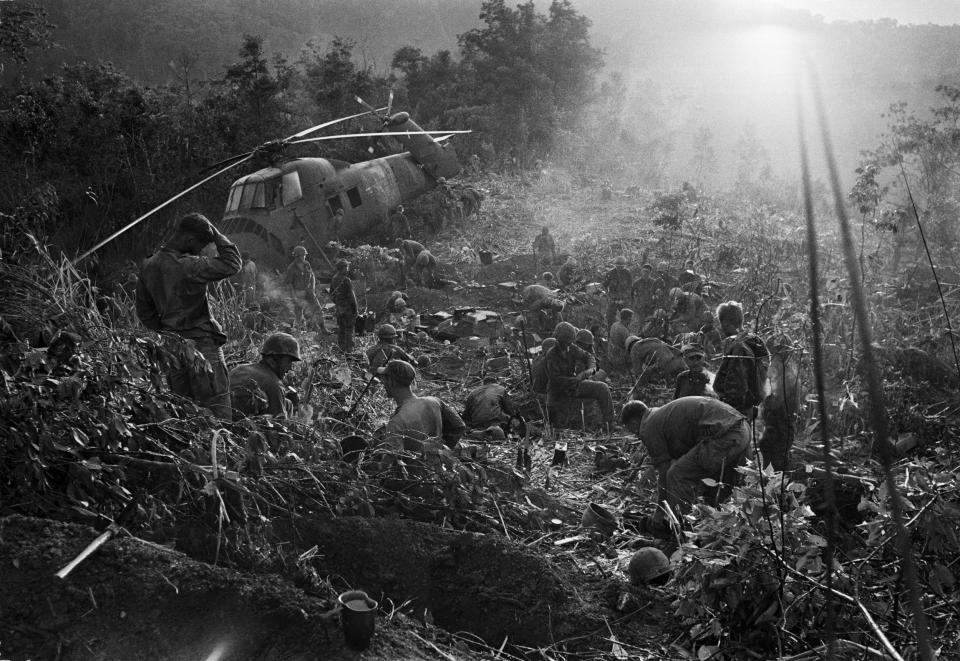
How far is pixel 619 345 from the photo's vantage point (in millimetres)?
9891

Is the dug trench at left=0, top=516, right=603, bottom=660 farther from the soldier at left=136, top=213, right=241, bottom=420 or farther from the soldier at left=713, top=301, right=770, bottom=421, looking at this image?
the soldier at left=713, top=301, right=770, bottom=421

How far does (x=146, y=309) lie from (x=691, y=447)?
3.67 meters

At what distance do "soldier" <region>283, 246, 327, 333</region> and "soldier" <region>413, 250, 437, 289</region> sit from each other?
2.64 metres

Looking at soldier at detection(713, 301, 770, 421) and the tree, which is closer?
soldier at detection(713, 301, 770, 421)

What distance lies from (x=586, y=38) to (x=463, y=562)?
1292 inches

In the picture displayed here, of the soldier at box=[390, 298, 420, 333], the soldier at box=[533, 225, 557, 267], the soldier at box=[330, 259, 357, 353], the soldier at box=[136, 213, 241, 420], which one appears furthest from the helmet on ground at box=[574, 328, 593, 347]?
the soldier at box=[533, 225, 557, 267]

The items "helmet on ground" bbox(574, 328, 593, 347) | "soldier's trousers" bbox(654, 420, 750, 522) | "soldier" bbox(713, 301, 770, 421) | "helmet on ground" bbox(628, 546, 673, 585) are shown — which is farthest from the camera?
"helmet on ground" bbox(574, 328, 593, 347)

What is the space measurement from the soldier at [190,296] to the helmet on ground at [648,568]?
2569mm

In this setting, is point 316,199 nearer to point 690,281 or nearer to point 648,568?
point 690,281

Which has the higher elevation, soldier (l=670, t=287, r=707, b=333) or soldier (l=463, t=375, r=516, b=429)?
soldier (l=670, t=287, r=707, b=333)

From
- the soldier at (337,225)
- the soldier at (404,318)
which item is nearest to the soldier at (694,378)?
the soldier at (404,318)

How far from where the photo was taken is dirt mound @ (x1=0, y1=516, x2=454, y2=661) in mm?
2803

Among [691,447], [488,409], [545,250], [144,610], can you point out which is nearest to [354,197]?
[545,250]

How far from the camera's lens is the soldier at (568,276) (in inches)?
560
